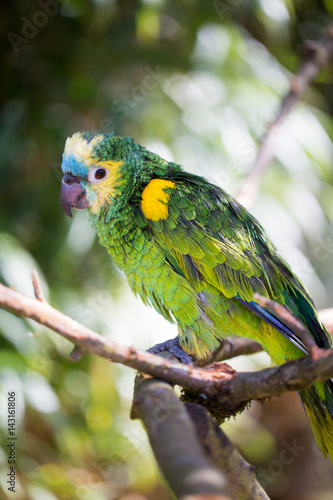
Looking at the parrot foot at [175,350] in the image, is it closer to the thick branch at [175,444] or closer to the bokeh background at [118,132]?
the thick branch at [175,444]

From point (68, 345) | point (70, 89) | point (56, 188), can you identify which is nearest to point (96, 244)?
point (56, 188)

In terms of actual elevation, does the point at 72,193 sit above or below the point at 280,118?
below

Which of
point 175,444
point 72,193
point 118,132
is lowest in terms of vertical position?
point 175,444

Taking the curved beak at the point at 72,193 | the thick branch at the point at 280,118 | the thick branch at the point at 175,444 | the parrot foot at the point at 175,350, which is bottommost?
the thick branch at the point at 175,444

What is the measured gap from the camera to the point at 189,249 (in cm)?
140

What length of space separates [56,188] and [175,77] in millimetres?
1032

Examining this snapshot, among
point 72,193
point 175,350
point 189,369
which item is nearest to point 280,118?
point 72,193

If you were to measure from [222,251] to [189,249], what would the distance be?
0.32ft

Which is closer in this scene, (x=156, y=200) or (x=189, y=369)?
(x=189, y=369)

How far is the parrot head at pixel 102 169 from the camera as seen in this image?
150 cm

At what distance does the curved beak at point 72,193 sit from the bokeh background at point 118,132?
1020 mm

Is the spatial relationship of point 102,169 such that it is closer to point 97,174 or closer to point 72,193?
point 97,174

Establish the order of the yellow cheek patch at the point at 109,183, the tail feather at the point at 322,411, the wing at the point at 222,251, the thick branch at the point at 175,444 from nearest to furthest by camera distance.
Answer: the thick branch at the point at 175,444
the tail feather at the point at 322,411
the wing at the point at 222,251
the yellow cheek patch at the point at 109,183

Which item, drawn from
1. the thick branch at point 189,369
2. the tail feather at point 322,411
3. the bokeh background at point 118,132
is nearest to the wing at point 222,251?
the tail feather at point 322,411
